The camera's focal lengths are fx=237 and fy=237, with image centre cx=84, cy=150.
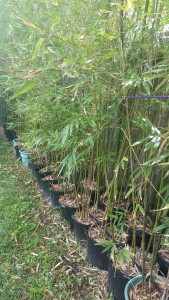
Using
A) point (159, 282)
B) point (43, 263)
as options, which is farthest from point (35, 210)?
point (159, 282)

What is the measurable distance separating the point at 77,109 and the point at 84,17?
1.73 ft

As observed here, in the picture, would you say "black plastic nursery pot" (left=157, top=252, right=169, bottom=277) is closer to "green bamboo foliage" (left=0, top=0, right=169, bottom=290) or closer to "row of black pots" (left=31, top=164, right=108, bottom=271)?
"green bamboo foliage" (left=0, top=0, right=169, bottom=290)

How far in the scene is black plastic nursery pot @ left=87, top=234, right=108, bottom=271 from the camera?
1.57 metres

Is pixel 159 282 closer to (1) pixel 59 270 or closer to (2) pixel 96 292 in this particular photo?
(2) pixel 96 292

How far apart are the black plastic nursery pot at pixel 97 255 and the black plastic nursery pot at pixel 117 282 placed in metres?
0.16

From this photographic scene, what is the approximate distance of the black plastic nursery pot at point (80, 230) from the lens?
174 cm

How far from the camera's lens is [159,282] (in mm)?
1125

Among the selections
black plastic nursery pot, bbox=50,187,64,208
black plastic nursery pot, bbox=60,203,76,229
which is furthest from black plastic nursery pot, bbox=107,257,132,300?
black plastic nursery pot, bbox=50,187,64,208

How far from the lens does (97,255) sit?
1.60 meters

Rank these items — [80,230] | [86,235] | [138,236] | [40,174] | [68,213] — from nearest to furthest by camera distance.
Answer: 1. [138,236]
2. [86,235]
3. [80,230]
4. [68,213]
5. [40,174]

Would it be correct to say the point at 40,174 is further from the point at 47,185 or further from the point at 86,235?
the point at 86,235

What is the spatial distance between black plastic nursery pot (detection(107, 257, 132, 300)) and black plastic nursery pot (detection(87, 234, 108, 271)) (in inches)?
6.4

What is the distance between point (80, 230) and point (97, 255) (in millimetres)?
262

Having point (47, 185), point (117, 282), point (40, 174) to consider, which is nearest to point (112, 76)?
point (117, 282)
